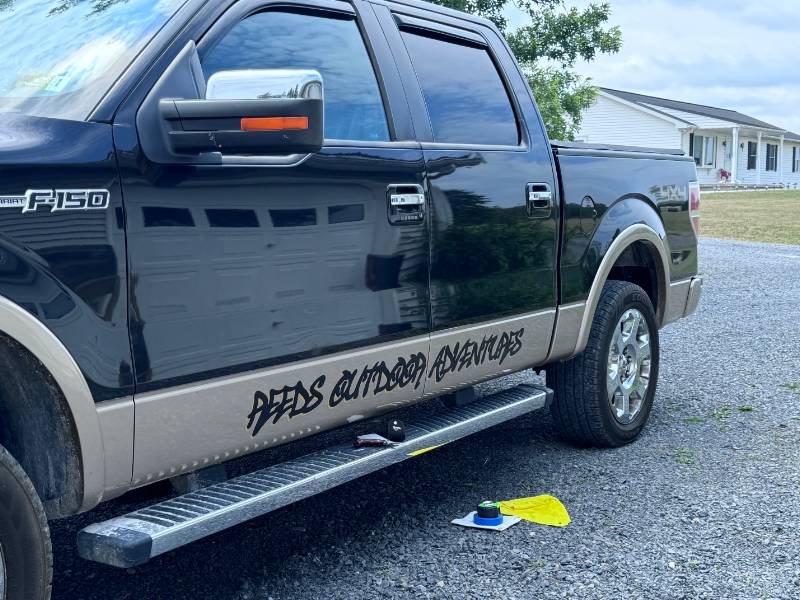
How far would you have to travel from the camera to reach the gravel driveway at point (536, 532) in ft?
12.1

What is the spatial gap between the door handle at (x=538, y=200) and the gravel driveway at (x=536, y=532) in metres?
1.28

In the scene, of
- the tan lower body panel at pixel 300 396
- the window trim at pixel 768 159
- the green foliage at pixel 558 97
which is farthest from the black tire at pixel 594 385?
the window trim at pixel 768 159

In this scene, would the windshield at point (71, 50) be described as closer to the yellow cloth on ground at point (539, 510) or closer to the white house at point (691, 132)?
the yellow cloth on ground at point (539, 510)

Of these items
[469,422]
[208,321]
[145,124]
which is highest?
[145,124]

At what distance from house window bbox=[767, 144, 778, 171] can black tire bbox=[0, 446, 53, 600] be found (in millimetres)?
55682

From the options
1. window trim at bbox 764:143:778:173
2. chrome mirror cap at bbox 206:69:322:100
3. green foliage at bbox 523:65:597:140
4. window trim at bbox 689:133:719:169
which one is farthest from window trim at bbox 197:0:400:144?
window trim at bbox 764:143:778:173

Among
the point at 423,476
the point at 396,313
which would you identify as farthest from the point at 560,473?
the point at 396,313

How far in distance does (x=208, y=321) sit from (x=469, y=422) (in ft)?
5.12

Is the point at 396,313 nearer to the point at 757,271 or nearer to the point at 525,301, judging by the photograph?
the point at 525,301

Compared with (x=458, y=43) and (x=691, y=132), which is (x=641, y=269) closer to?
(x=458, y=43)

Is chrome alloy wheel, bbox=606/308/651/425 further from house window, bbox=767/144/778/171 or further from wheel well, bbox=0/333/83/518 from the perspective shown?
house window, bbox=767/144/778/171

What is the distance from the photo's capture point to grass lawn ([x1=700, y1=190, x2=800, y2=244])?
21484 millimetres

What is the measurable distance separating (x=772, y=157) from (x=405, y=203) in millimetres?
54873

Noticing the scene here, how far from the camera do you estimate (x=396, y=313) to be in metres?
3.73
